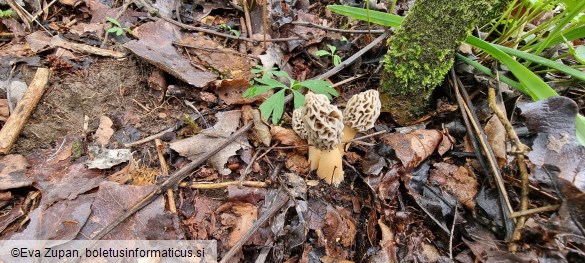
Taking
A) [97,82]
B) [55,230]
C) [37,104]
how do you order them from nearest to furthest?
[55,230]
[37,104]
[97,82]

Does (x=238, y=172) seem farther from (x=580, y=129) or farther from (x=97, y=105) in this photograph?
(x=580, y=129)

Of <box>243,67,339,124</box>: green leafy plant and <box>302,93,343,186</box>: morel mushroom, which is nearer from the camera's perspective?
<box>302,93,343,186</box>: morel mushroom

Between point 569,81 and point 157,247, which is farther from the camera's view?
point 569,81

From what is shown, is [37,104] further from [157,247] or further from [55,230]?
[157,247]

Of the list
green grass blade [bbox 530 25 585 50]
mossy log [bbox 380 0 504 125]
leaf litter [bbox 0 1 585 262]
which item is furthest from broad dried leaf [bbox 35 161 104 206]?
green grass blade [bbox 530 25 585 50]

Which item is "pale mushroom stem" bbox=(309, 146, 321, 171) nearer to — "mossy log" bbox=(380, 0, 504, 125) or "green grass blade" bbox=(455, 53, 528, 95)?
"mossy log" bbox=(380, 0, 504, 125)

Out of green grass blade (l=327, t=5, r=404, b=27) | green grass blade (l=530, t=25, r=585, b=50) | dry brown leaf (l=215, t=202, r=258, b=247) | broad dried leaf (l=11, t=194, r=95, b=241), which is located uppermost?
green grass blade (l=327, t=5, r=404, b=27)

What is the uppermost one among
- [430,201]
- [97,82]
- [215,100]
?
[97,82]

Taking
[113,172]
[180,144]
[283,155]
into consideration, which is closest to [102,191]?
[113,172]
